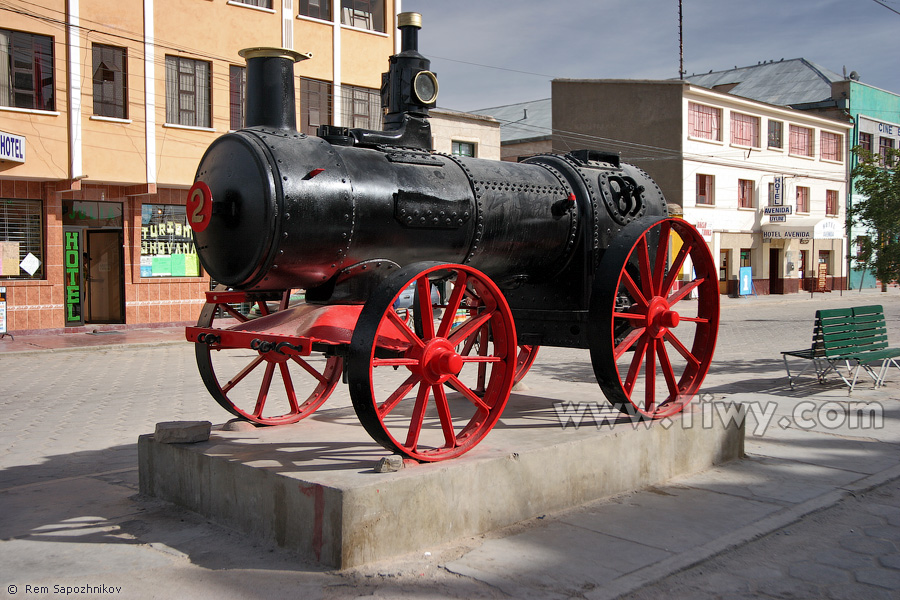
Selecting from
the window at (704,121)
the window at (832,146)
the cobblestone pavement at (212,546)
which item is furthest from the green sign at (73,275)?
the window at (832,146)

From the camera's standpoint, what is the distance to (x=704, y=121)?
Answer: 1294 inches

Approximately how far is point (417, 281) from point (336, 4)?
18.0 meters

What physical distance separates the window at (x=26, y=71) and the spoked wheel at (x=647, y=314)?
14636mm

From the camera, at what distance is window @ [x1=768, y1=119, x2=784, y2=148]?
118 feet

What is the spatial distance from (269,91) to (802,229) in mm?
35472

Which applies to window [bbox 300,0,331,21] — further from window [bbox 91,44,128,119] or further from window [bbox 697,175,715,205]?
window [bbox 697,175,715,205]

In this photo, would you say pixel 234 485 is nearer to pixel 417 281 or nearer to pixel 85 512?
pixel 85 512

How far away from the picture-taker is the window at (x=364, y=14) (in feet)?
69.8

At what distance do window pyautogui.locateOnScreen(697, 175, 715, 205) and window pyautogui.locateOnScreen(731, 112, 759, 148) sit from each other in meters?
2.10

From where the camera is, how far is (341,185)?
188 inches

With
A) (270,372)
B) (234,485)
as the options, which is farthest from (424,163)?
(234,485)

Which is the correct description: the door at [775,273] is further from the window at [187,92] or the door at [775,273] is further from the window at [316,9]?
the window at [187,92]

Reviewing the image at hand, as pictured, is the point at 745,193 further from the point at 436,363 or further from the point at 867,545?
the point at 436,363

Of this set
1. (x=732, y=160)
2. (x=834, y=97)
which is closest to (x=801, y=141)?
(x=834, y=97)
